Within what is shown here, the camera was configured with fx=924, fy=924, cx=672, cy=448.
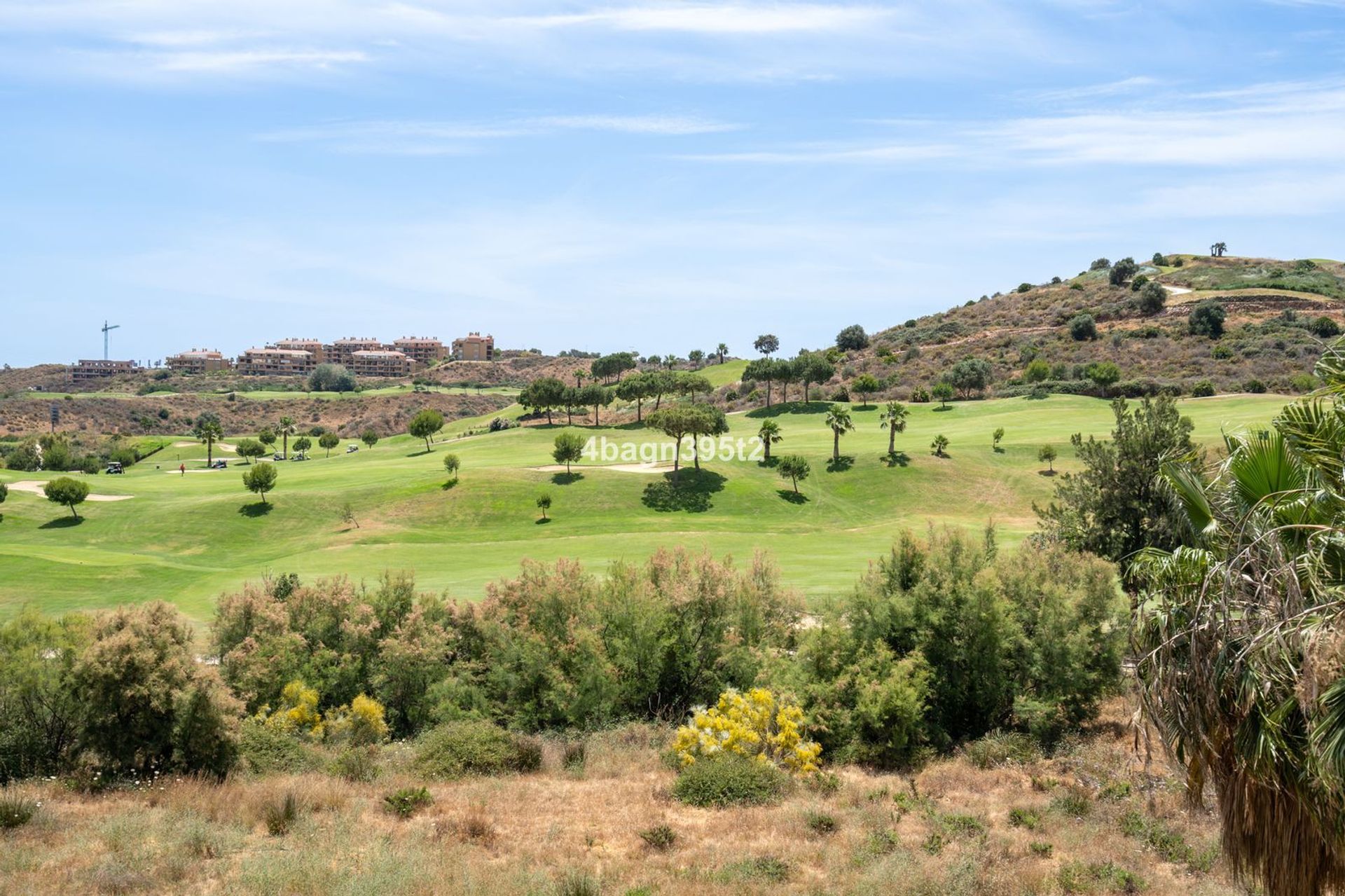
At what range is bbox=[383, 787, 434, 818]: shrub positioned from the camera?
604 inches

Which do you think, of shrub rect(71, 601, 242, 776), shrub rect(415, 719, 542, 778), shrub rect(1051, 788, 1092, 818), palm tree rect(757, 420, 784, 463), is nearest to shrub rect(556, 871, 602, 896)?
shrub rect(415, 719, 542, 778)

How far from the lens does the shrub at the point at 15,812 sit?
14.0 meters

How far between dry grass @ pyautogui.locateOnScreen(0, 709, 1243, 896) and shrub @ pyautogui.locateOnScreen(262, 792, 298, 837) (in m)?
0.15

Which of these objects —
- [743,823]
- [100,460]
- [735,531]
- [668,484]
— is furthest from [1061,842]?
[100,460]

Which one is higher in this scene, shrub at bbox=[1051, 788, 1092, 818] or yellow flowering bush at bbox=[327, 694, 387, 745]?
shrub at bbox=[1051, 788, 1092, 818]

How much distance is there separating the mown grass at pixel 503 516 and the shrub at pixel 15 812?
18.6 metres

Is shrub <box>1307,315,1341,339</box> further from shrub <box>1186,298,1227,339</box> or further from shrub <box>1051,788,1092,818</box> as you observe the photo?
shrub <box>1051,788,1092,818</box>

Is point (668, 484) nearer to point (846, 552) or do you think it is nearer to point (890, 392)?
point (846, 552)

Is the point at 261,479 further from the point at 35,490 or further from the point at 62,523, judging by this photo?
the point at 35,490

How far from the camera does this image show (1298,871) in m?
7.71

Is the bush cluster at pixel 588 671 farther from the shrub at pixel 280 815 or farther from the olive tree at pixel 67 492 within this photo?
the olive tree at pixel 67 492

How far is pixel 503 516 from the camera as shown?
189 ft

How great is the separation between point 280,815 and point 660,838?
6.05 metres

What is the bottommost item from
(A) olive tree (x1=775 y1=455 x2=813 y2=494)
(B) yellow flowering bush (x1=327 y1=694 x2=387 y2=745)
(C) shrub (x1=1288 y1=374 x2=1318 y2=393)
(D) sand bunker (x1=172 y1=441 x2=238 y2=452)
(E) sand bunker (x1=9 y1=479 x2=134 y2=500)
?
(B) yellow flowering bush (x1=327 y1=694 x2=387 y2=745)
